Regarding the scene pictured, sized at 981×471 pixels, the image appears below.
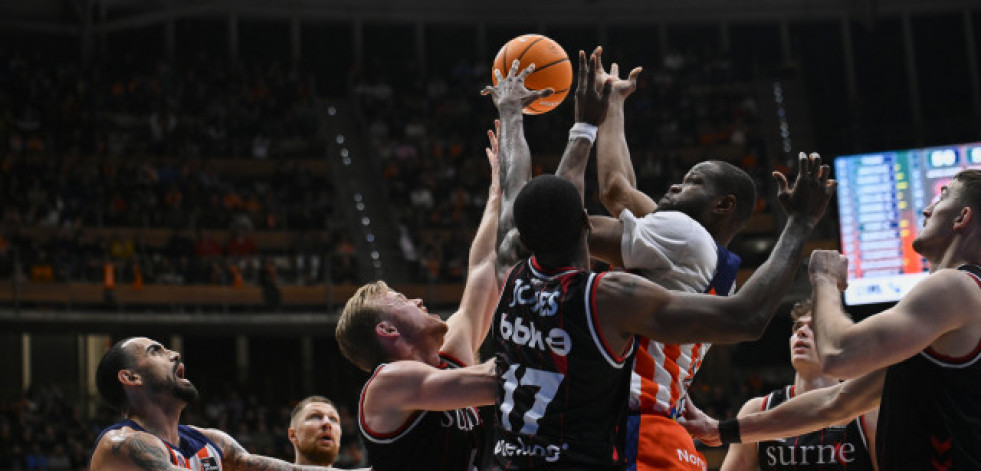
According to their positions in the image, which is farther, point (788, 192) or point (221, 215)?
point (221, 215)

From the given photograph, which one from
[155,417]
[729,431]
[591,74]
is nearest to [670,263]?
[591,74]

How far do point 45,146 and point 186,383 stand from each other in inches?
652

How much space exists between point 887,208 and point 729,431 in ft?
23.6

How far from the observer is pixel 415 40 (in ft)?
85.4

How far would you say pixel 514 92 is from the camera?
4652 mm

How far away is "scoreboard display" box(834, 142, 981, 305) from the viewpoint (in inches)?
433

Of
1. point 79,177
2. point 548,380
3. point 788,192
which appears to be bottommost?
point 548,380

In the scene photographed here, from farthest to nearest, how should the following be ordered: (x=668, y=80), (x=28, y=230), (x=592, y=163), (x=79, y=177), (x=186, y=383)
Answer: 1. (x=668, y=80)
2. (x=592, y=163)
3. (x=79, y=177)
4. (x=28, y=230)
5. (x=186, y=383)

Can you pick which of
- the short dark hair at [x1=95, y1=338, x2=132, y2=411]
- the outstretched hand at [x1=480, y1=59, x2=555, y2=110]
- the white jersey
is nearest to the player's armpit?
the white jersey

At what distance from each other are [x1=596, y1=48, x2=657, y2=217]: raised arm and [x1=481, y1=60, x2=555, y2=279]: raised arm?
15.8 inches

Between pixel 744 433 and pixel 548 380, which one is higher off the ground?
pixel 548 380

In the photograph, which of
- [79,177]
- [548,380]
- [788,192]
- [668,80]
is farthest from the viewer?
[668,80]

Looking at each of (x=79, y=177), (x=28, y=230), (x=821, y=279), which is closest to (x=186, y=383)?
(x=821, y=279)

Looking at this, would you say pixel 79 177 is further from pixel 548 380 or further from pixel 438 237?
pixel 548 380
